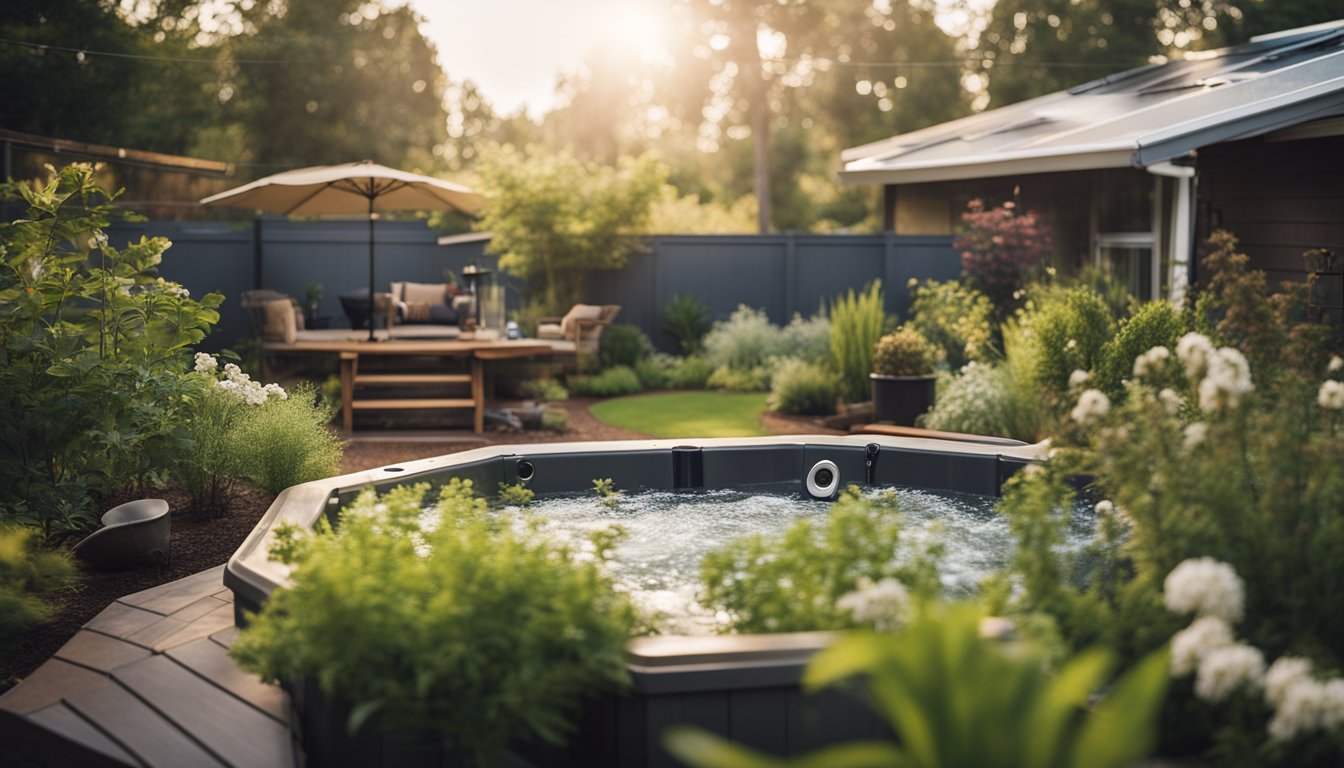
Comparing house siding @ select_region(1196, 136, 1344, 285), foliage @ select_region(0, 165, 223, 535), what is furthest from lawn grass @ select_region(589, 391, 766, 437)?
foliage @ select_region(0, 165, 223, 535)

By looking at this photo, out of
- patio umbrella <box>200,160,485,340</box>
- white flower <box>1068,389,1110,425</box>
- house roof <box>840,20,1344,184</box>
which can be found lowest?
white flower <box>1068,389,1110,425</box>

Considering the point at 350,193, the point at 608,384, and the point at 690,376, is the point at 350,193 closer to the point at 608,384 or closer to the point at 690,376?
the point at 608,384

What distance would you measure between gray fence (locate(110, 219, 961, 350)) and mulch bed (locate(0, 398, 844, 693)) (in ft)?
15.4

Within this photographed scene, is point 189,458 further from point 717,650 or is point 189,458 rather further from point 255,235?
point 255,235

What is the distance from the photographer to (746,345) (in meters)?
13.7

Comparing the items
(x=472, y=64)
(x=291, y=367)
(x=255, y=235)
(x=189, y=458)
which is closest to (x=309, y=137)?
(x=472, y=64)

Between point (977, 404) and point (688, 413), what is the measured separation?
332 centimetres

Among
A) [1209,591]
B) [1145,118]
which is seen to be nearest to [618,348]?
[1145,118]

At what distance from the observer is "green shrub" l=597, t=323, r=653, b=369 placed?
13805 millimetres

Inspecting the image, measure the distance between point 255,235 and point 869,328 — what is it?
25.1ft

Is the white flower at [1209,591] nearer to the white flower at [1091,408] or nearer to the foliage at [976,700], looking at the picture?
the foliage at [976,700]

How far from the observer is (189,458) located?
586cm

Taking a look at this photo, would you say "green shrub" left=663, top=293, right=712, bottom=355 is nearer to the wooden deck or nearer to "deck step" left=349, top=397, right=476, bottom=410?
"deck step" left=349, top=397, right=476, bottom=410

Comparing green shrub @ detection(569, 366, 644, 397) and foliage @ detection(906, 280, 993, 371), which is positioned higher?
Answer: foliage @ detection(906, 280, 993, 371)
